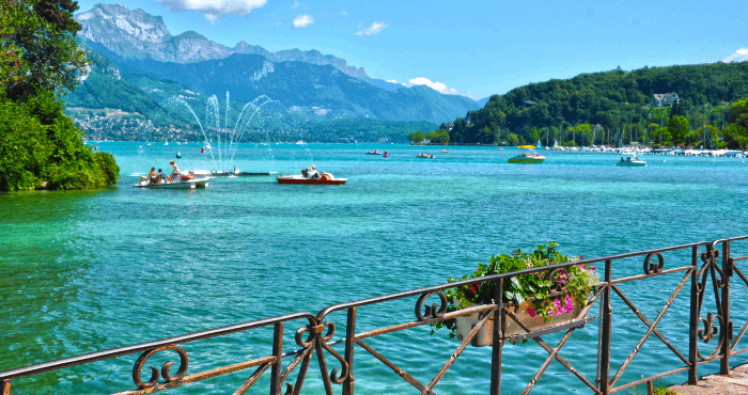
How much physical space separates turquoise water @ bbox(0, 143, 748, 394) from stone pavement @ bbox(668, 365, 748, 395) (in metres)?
2.42

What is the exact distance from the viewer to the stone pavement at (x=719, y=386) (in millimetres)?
5969

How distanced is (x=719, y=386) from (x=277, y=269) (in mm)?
14456

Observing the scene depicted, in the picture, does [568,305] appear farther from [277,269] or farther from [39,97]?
[39,97]

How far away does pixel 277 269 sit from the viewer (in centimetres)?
1917

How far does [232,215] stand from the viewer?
115ft

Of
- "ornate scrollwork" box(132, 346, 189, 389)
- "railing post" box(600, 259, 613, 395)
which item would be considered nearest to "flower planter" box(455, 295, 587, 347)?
"railing post" box(600, 259, 613, 395)

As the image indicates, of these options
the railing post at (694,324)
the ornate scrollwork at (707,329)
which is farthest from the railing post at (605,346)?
the ornate scrollwork at (707,329)

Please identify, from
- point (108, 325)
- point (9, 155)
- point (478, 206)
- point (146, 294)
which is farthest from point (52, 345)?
point (9, 155)

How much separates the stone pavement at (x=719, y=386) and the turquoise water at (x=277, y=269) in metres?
2.42

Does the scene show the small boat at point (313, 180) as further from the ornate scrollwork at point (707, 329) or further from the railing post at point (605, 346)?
the railing post at point (605, 346)

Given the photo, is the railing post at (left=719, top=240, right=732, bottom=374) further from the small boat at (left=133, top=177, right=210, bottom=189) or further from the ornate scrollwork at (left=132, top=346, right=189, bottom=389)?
Answer: the small boat at (left=133, top=177, right=210, bottom=189)

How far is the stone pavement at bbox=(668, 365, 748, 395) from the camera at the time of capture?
5.97 m

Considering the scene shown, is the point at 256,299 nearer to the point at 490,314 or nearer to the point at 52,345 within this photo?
the point at 52,345

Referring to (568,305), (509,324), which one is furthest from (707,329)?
(509,324)
